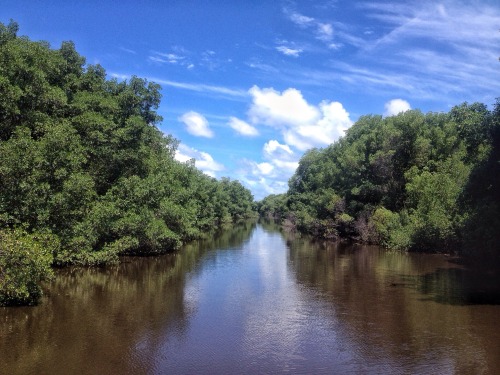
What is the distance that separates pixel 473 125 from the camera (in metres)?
30.7

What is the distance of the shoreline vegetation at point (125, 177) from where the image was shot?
73.8 feet

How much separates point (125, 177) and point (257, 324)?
20.6m

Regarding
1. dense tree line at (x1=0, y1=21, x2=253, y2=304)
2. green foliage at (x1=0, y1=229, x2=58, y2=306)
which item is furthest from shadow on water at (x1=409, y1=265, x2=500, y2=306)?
dense tree line at (x1=0, y1=21, x2=253, y2=304)

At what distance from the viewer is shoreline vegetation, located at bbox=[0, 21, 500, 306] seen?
73.8ft

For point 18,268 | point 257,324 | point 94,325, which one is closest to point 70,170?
point 18,268

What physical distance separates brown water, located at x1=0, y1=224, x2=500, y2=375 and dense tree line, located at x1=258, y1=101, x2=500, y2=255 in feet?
18.5

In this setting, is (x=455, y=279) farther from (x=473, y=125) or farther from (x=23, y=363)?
(x=23, y=363)

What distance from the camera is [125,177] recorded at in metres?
33.4

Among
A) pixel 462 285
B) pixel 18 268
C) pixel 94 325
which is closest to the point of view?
pixel 94 325

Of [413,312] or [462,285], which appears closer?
[413,312]

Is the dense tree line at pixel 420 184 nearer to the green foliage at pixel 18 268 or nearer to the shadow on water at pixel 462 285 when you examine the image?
the shadow on water at pixel 462 285

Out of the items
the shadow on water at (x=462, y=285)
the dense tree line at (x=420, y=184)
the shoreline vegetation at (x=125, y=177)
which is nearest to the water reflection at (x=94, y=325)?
the shoreline vegetation at (x=125, y=177)

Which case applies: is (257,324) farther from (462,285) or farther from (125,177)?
(125,177)

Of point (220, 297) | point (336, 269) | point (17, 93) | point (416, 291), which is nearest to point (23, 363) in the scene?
point (220, 297)
